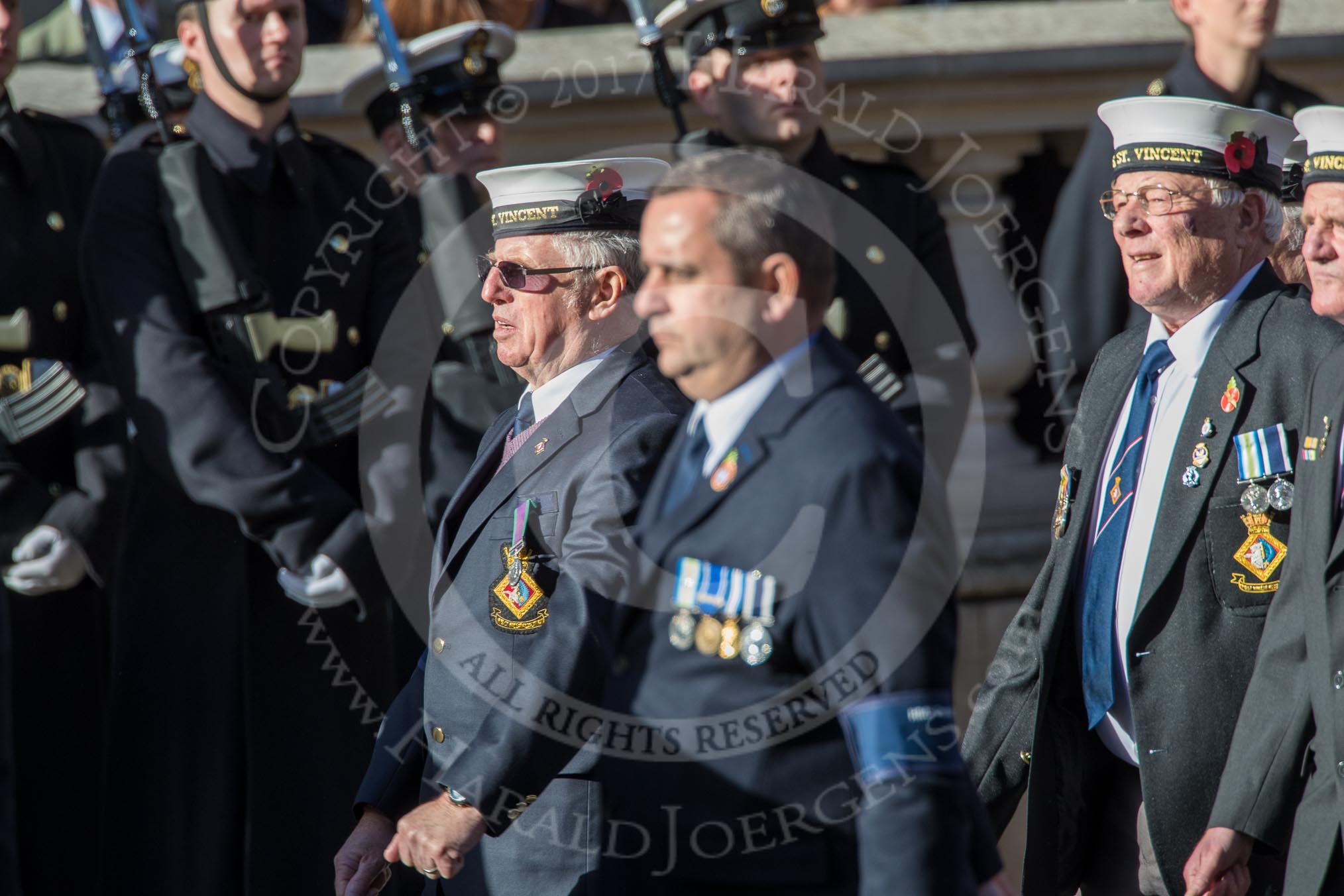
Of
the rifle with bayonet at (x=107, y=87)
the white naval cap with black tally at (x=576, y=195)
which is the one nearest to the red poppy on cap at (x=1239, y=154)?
the white naval cap with black tally at (x=576, y=195)

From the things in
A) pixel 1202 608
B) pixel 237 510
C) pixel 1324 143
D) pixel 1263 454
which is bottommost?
pixel 237 510

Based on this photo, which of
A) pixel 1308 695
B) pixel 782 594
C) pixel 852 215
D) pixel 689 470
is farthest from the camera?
pixel 852 215

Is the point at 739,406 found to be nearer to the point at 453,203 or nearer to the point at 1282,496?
the point at 1282,496

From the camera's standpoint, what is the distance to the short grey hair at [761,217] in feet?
8.16

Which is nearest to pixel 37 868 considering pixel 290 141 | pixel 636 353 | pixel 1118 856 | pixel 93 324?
pixel 93 324

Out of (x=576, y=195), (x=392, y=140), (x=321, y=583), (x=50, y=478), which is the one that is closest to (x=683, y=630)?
(x=576, y=195)

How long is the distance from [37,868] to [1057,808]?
8.47ft

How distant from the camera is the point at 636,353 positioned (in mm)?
3215

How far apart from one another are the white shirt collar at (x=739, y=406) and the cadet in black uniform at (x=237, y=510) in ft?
5.98

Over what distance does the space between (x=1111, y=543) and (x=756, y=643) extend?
1.08m

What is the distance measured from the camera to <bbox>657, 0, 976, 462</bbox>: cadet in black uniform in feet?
15.2

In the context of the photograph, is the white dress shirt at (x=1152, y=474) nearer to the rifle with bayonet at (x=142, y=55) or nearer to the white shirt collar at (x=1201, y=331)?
the white shirt collar at (x=1201, y=331)

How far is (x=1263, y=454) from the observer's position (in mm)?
3143

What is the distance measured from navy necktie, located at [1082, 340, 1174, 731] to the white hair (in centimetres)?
27
